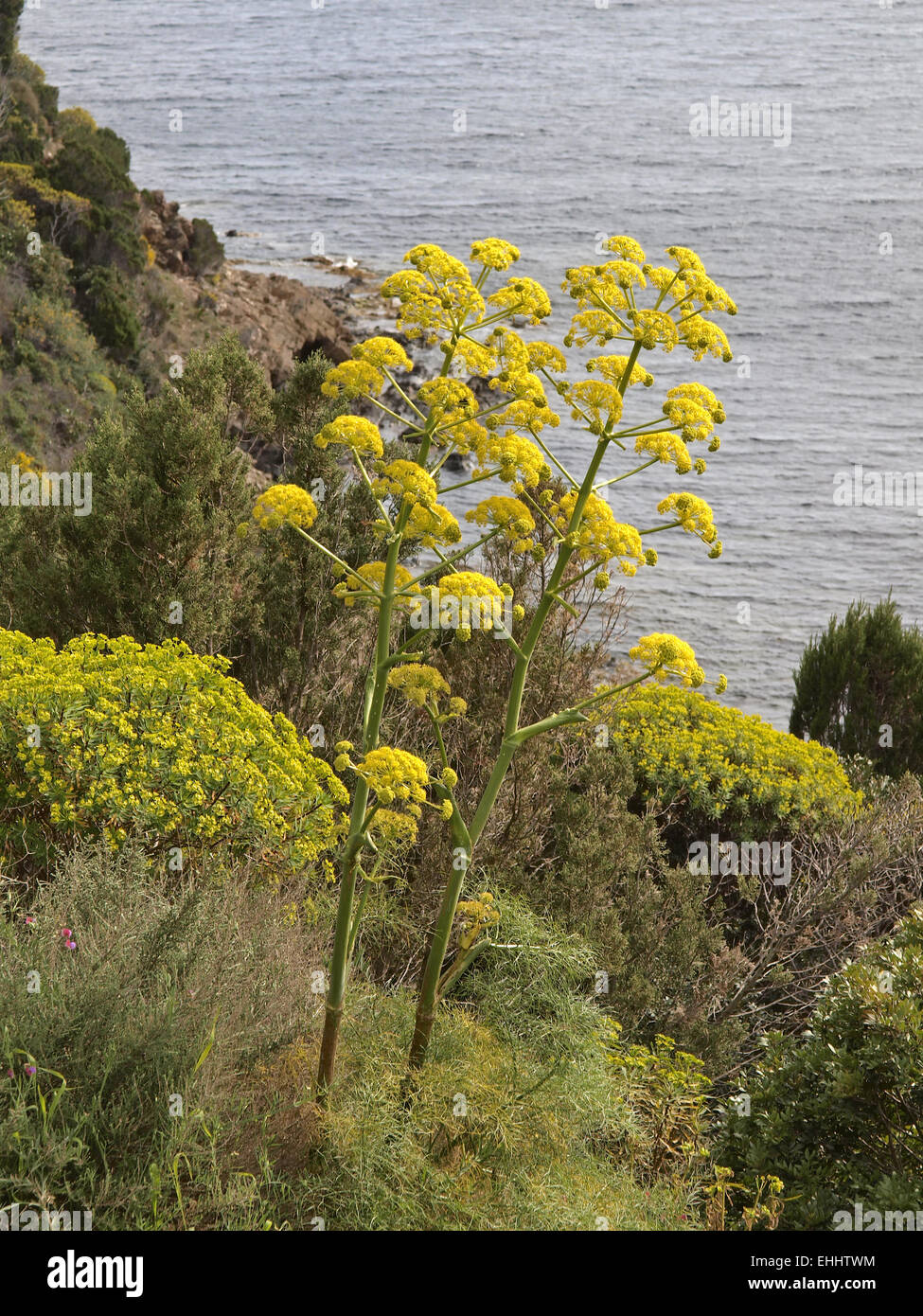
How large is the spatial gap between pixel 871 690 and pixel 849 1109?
8653 mm

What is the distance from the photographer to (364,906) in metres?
3.28

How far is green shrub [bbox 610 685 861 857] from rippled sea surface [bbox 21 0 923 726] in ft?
36.2

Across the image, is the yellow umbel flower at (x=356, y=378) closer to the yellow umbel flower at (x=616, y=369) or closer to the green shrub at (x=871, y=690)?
the yellow umbel flower at (x=616, y=369)

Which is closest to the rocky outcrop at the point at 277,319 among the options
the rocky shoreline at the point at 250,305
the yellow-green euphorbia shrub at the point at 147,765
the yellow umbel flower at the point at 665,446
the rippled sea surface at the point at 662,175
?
the rocky shoreline at the point at 250,305

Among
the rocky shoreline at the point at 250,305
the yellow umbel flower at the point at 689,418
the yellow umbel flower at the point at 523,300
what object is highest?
the rocky shoreline at the point at 250,305

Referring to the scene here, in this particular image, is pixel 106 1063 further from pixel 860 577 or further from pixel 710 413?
pixel 860 577

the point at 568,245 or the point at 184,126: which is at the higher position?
the point at 184,126

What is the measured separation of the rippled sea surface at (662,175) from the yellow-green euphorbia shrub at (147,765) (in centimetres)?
1552

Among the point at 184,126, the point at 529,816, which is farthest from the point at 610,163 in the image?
the point at 529,816

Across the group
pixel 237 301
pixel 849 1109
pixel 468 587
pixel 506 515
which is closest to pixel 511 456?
pixel 506 515

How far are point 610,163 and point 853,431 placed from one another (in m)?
25.5

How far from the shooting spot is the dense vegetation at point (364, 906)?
3266mm

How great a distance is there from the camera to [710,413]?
10.8 feet
